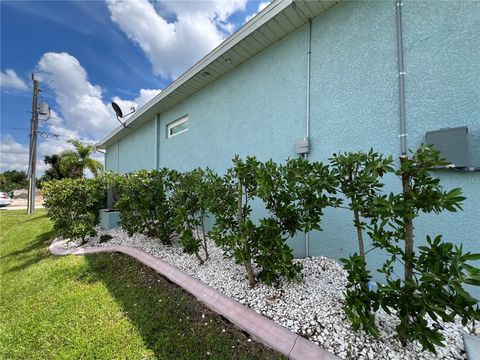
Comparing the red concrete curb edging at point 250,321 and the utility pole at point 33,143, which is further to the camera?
the utility pole at point 33,143

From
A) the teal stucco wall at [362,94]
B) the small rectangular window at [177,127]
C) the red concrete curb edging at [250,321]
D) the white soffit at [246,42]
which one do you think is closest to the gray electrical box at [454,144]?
the teal stucco wall at [362,94]

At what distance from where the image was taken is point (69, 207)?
6.12 metres

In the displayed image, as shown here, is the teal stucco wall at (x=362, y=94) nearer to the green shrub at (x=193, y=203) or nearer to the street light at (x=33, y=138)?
the green shrub at (x=193, y=203)

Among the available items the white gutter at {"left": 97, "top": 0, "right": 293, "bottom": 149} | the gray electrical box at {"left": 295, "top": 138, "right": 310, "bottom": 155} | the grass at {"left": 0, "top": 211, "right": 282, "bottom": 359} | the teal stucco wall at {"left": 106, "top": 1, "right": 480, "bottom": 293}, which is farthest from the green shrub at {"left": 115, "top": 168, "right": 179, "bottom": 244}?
the white gutter at {"left": 97, "top": 0, "right": 293, "bottom": 149}

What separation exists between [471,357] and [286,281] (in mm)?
1821

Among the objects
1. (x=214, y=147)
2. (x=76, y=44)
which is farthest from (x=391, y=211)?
(x=76, y=44)

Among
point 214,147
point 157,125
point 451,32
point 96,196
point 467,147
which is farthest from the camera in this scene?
point 157,125

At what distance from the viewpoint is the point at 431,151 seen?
1.73 m

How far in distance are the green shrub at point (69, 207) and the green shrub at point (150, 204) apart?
1275mm

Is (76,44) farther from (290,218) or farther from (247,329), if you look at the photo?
(247,329)

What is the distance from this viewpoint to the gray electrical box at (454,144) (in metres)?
2.46

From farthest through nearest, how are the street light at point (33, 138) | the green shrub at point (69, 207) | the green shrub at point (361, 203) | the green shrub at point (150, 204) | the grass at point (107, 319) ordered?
the street light at point (33, 138) → the green shrub at point (69, 207) → the green shrub at point (150, 204) → the grass at point (107, 319) → the green shrub at point (361, 203)

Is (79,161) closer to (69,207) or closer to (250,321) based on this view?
(69,207)

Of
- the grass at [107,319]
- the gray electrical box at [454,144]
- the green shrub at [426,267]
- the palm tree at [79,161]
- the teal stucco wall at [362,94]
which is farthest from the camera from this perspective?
the palm tree at [79,161]
